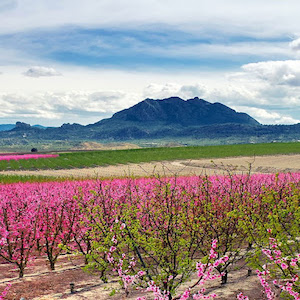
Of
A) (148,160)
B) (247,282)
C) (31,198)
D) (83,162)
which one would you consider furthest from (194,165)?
(247,282)

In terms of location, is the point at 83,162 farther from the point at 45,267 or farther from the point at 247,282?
the point at 247,282

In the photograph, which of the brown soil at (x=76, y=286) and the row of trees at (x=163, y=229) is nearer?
the row of trees at (x=163, y=229)

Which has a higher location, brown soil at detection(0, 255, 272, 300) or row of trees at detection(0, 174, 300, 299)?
row of trees at detection(0, 174, 300, 299)

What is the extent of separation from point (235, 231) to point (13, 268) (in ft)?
22.0

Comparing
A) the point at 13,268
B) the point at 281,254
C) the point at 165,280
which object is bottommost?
the point at 13,268

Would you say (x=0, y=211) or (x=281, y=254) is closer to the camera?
(x=281, y=254)

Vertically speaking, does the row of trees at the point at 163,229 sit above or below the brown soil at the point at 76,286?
above

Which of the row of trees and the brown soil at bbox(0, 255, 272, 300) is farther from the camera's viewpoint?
the brown soil at bbox(0, 255, 272, 300)

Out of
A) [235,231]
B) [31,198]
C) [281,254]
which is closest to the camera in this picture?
[281,254]

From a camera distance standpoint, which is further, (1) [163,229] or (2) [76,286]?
(2) [76,286]

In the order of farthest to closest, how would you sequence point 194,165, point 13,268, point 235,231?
point 194,165, point 13,268, point 235,231

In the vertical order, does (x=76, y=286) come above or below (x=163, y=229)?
below

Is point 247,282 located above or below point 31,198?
below

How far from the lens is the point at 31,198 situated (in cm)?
1328
